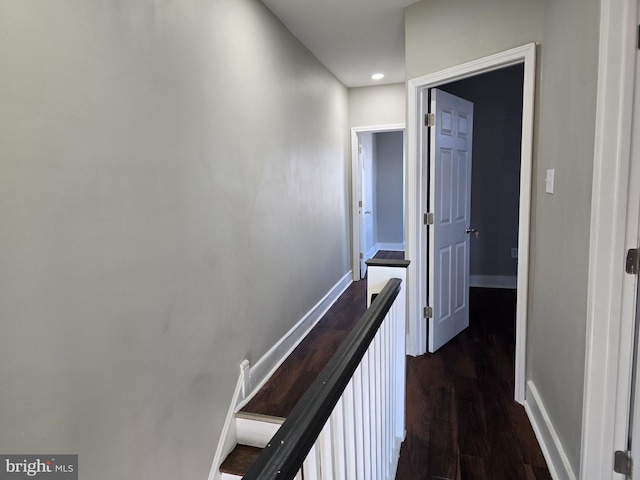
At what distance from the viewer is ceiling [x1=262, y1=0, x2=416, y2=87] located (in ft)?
9.21

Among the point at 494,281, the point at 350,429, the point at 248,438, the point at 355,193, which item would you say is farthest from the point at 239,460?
the point at 494,281

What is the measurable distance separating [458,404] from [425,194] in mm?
1479

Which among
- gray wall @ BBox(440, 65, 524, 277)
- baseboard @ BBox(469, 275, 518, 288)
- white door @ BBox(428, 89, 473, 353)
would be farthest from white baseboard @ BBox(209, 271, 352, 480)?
gray wall @ BBox(440, 65, 524, 277)

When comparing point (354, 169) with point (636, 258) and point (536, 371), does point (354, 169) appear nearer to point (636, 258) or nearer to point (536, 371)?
point (536, 371)

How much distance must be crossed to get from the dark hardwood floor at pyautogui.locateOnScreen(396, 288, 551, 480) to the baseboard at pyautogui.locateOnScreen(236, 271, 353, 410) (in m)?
0.97

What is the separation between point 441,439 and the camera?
2082mm

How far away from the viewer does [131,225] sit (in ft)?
5.00

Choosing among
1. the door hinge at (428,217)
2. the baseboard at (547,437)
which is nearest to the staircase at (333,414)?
the baseboard at (547,437)

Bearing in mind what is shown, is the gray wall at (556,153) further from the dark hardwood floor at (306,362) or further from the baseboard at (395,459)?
the dark hardwood floor at (306,362)

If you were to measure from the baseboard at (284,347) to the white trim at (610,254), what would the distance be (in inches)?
71.5

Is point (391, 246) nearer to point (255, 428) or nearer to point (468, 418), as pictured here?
point (468, 418)

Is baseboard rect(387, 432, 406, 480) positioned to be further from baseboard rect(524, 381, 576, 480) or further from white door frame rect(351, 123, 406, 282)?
white door frame rect(351, 123, 406, 282)

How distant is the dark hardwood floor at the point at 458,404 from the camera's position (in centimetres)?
189

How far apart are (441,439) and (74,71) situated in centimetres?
232
